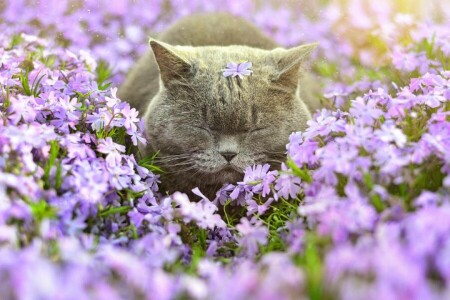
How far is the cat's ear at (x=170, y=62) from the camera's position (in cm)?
255

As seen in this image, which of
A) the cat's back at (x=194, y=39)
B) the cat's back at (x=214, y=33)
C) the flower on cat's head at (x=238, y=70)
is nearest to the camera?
the flower on cat's head at (x=238, y=70)

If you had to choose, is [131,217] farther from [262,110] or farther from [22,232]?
[262,110]

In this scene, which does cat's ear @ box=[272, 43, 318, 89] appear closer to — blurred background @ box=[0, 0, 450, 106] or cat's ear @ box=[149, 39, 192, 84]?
cat's ear @ box=[149, 39, 192, 84]

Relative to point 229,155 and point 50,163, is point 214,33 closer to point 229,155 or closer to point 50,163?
point 229,155

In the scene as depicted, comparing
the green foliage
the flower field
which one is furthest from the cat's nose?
the green foliage

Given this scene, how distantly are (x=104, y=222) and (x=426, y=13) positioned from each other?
3.72 m

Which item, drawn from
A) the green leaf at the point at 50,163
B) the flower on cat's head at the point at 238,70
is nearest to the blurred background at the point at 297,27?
the flower on cat's head at the point at 238,70

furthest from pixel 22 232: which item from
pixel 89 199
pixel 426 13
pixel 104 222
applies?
pixel 426 13

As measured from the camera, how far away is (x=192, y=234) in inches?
88.7

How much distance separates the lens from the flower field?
4.27ft

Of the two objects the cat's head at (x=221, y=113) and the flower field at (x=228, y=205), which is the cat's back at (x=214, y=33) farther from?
the cat's head at (x=221, y=113)

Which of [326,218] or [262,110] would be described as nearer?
[326,218]

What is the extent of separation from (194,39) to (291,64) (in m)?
1.22

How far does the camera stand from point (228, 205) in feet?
8.74
